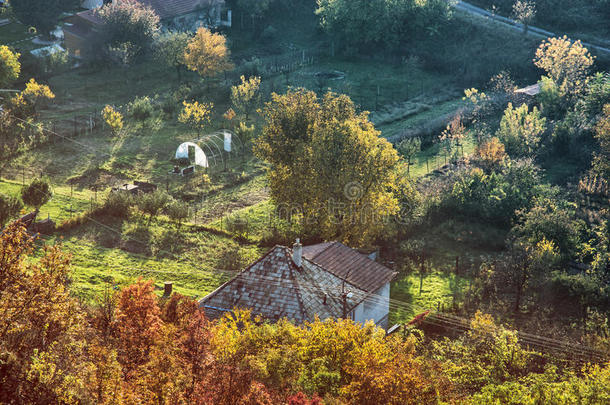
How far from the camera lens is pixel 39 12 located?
266ft

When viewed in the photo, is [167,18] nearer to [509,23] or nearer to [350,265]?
[509,23]

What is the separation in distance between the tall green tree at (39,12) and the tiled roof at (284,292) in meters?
56.2

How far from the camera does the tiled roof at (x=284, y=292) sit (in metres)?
36.0

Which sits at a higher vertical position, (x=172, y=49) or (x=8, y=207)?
(x=172, y=49)

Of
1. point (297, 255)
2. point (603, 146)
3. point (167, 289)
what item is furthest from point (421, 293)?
point (603, 146)

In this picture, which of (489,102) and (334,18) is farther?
(334,18)

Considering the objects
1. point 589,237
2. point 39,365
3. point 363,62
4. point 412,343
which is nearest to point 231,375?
point 39,365

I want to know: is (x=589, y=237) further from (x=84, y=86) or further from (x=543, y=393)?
(x=84, y=86)

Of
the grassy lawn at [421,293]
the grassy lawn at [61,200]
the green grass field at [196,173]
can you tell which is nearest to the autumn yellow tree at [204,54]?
the green grass field at [196,173]

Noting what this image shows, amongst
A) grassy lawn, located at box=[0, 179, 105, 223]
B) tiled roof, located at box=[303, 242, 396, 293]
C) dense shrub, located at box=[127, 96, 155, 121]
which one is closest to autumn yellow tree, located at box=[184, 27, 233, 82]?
dense shrub, located at box=[127, 96, 155, 121]

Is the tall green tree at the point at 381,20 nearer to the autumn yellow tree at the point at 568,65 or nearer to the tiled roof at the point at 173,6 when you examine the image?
the tiled roof at the point at 173,6

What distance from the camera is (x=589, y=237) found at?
50156 millimetres

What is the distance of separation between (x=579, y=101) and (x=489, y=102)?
325 inches

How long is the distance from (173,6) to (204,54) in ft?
54.5
